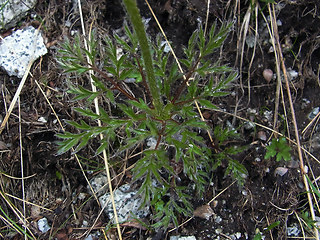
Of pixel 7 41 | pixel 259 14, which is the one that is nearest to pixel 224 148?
pixel 259 14

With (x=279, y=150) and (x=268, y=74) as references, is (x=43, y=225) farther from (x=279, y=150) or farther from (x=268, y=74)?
(x=268, y=74)

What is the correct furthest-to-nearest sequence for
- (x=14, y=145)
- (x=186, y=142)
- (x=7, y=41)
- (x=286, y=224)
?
(x=7, y=41), (x=14, y=145), (x=286, y=224), (x=186, y=142)

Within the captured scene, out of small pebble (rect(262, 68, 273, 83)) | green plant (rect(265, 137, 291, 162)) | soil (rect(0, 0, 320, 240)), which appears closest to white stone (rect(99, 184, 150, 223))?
soil (rect(0, 0, 320, 240))

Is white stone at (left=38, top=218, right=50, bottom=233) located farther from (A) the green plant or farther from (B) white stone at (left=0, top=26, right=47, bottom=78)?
(A) the green plant

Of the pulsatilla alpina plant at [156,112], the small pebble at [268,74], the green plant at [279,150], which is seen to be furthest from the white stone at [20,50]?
the green plant at [279,150]

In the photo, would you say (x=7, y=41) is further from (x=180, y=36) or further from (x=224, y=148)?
(x=224, y=148)

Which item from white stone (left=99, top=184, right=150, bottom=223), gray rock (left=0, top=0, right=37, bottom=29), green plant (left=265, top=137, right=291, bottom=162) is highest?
gray rock (left=0, top=0, right=37, bottom=29)

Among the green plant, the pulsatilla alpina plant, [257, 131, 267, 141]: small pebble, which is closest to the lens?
the pulsatilla alpina plant

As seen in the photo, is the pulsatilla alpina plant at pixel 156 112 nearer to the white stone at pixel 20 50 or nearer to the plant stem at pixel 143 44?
the plant stem at pixel 143 44
